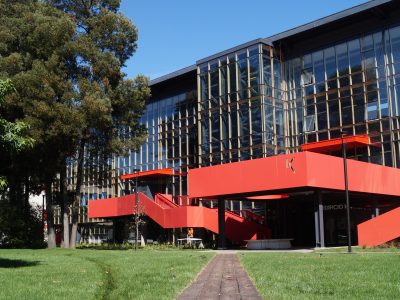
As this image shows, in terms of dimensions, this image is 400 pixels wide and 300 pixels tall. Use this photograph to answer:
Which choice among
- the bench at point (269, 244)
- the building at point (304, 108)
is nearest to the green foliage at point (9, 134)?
the building at point (304, 108)

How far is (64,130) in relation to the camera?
35688 millimetres

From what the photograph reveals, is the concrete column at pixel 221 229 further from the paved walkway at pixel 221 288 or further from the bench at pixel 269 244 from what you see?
the paved walkway at pixel 221 288

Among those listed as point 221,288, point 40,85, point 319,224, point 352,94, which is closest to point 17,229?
point 40,85

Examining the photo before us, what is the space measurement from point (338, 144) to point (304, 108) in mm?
6196

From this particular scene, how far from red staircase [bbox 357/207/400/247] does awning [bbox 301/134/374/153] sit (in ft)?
31.2

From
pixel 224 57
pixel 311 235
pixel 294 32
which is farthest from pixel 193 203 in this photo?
pixel 294 32

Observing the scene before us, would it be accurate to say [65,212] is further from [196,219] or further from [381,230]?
[381,230]

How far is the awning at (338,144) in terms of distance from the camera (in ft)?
140

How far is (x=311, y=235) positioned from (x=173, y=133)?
1942cm

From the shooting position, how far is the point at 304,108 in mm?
48156

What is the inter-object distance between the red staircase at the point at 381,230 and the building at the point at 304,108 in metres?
3.57

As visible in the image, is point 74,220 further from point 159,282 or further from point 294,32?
point 159,282

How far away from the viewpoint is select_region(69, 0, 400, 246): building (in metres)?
42.9

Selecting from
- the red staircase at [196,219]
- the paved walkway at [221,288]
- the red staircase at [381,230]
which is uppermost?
the red staircase at [196,219]
